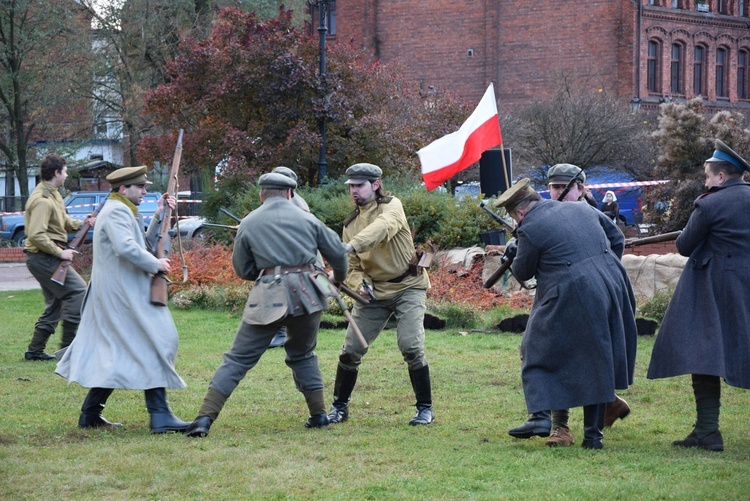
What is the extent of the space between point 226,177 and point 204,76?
2.30 meters

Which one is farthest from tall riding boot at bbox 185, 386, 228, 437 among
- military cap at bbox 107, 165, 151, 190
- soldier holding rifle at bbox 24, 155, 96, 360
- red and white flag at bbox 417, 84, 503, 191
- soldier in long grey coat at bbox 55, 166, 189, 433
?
red and white flag at bbox 417, 84, 503, 191

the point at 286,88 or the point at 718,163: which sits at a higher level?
the point at 286,88

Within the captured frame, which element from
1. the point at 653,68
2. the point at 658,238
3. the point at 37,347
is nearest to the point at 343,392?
the point at 658,238

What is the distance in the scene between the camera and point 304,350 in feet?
25.5

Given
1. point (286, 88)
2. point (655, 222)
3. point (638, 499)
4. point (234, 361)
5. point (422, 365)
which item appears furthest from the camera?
point (655, 222)

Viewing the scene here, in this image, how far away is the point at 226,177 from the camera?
69.4ft

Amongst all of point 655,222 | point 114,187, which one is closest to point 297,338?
point 114,187

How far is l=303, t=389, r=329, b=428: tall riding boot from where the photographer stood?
25.8ft

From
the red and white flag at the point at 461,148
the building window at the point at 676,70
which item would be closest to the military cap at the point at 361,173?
the red and white flag at the point at 461,148

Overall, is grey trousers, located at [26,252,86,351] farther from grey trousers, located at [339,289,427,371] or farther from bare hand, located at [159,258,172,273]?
grey trousers, located at [339,289,427,371]

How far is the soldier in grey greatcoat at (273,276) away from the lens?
24.1 ft

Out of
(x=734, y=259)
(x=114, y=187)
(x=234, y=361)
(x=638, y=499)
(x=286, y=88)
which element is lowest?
(x=638, y=499)

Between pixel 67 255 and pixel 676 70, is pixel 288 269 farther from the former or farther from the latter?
pixel 676 70

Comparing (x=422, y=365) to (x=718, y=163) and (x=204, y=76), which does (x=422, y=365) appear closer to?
(x=718, y=163)
